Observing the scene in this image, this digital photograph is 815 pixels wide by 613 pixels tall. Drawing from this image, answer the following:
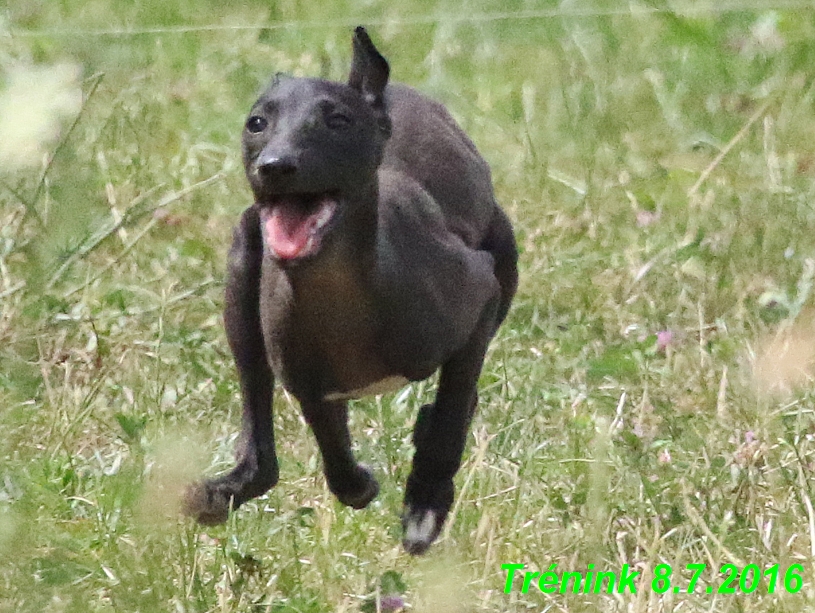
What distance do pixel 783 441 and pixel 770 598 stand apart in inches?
23.3

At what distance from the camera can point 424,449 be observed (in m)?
2.47

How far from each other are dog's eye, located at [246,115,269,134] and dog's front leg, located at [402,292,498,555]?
2.23ft

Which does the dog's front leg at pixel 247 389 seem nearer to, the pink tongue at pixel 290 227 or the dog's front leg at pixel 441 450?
the dog's front leg at pixel 441 450

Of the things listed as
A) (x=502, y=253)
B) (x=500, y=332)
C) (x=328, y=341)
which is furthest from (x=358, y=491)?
(x=500, y=332)

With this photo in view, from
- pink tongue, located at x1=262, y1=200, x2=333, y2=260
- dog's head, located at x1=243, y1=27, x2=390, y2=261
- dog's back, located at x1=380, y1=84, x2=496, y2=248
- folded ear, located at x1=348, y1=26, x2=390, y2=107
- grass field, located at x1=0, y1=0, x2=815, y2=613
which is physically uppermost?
folded ear, located at x1=348, y1=26, x2=390, y2=107

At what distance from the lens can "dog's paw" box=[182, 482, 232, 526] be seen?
2.33 metres

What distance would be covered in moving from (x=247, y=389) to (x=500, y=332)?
150cm

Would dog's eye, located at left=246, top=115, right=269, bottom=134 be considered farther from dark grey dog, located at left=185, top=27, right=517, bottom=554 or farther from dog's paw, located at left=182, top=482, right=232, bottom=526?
dog's paw, located at left=182, top=482, right=232, bottom=526

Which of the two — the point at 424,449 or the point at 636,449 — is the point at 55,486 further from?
the point at 636,449

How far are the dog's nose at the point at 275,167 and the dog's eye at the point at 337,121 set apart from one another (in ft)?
0.48

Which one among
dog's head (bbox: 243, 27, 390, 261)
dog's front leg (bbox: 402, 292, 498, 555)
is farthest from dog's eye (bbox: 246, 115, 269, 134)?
dog's front leg (bbox: 402, 292, 498, 555)

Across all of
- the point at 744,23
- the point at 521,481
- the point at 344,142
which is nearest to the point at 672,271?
the point at 744,23

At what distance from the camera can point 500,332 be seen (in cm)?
384

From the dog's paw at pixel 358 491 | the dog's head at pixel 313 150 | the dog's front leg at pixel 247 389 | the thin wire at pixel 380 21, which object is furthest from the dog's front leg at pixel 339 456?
the thin wire at pixel 380 21
